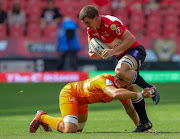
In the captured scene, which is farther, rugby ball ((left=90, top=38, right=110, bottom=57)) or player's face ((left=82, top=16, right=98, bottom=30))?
rugby ball ((left=90, top=38, right=110, bottom=57))

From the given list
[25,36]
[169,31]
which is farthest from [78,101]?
[169,31]

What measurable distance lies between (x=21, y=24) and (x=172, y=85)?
6295 millimetres

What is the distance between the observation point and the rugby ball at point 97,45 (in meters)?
7.16

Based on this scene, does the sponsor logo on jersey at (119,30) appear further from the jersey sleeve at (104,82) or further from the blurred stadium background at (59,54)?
the blurred stadium background at (59,54)

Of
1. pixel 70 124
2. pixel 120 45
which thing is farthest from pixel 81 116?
pixel 120 45

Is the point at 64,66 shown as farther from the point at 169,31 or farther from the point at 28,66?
the point at 169,31

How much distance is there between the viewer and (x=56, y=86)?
1551 centimetres

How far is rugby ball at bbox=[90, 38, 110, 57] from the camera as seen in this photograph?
716 centimetres

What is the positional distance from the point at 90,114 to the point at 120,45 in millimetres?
2940

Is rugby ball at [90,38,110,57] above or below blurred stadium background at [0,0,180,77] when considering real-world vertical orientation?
above

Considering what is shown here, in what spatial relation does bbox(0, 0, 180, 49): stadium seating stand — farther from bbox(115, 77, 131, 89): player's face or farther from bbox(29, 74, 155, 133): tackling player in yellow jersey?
bbox(115, 77, 131, 89): player's face

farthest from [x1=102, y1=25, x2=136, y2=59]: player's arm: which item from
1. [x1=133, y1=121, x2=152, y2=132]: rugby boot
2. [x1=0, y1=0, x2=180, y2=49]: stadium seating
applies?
[x1=0, y1=0, x2=180, y2=49]: stadium seating

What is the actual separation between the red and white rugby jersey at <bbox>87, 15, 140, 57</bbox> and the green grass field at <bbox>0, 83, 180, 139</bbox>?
4.59ft

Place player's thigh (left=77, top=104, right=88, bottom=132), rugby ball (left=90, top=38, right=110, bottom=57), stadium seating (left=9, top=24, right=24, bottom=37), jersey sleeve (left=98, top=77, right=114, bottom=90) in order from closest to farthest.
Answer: jersey sleeve (left=98, top=77, right=114, bottom=90)
player's thigh (left=77, top=104, right=88, bottom=132)
rugby ball (left=90, top=38, right=110, bottom=57)
stadium seating (left=9, top=24, right=24, bottom=37)
